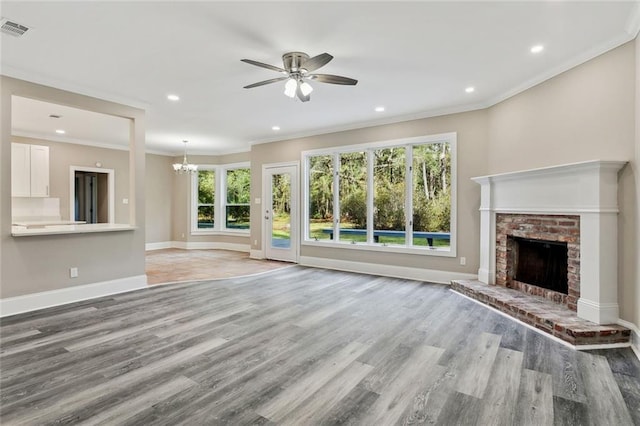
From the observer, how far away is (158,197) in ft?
30.2

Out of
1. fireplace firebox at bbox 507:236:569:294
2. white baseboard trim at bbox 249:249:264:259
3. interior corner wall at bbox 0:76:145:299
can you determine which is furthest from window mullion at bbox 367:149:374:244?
interior corner wall at bbox 0:76:145:299

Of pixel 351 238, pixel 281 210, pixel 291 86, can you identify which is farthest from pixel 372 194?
pixel 291 86

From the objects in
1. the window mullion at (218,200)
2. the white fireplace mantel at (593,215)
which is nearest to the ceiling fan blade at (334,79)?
the white fireplace mantel at (593,215)

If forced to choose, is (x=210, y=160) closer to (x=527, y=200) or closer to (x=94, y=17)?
(x=94, y=17)

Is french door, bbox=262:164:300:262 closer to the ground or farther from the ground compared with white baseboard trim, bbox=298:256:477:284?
farther from the ground

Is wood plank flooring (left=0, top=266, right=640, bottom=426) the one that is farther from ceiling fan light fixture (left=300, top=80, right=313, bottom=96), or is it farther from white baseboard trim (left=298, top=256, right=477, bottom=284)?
ceiling fan light fixture (left=300, top=80, right=313, bottom=96)

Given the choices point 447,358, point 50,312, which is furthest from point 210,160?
point 447,358

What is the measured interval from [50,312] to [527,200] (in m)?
5.84

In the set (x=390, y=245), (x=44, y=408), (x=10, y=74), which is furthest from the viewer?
(x=390, y=245)

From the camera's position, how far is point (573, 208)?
130 inches

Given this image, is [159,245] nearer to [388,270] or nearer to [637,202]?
[388,270]

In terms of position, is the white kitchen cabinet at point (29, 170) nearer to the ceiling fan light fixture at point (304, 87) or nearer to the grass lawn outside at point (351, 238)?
the grass lawn outside at point (351, 238)

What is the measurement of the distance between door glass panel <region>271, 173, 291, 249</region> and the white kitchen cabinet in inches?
182

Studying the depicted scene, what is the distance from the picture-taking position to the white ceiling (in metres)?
2.58
